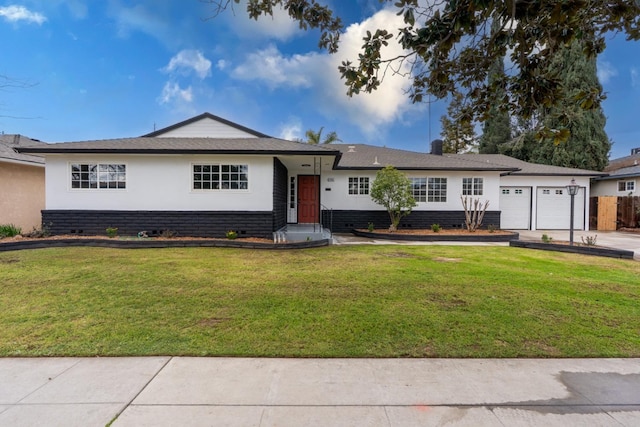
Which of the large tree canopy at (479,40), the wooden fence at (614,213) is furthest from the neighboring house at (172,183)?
the wooden fence at (614,213)

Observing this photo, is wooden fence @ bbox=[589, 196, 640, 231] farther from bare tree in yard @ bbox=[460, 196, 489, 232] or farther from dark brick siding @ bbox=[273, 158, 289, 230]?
dark brick siding @ bbox=[273, 158, 289, 230]

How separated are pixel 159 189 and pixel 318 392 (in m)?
10.6

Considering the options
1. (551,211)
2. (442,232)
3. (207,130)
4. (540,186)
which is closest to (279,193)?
(207,130)

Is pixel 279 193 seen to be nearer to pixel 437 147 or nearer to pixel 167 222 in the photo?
pixel 167 222

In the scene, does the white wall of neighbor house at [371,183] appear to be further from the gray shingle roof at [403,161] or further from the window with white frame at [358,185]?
the gray shingle roof at [403,161]

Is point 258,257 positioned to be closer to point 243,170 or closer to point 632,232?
point 243,170

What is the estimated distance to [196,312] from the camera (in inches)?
172

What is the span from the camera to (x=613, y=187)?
747 inches

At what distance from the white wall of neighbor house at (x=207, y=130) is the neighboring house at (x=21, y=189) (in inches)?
200

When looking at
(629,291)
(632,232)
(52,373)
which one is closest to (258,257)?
(52,373)

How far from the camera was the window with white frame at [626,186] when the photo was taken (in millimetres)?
17844

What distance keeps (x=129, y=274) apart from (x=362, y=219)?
10967mm

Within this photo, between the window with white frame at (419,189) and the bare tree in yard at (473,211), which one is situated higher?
the window with white frame at (419,189)

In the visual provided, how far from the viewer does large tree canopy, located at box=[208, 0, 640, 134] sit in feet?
9.88
